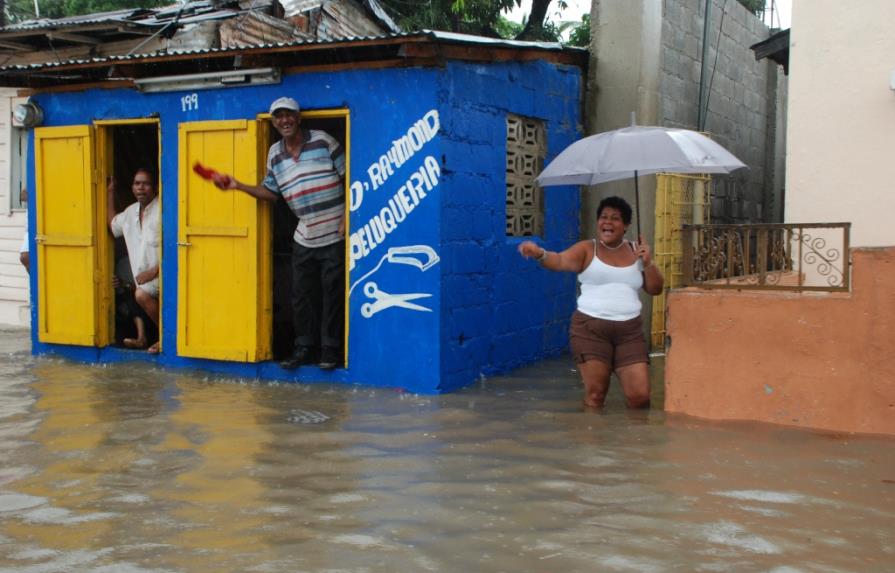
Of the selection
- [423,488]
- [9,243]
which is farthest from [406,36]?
[9,243]

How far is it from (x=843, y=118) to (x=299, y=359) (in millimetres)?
5049

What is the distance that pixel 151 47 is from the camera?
43.0ft

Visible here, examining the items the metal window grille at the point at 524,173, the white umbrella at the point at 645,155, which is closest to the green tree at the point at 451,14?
the metal window grille at the point at 524,173

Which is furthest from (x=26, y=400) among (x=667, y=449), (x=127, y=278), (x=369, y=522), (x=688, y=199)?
(x=688, y=199)

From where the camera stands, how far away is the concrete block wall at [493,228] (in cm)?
807

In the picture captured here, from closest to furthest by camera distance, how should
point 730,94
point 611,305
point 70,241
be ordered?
point 611,305 → point 70,241 → point 730,94

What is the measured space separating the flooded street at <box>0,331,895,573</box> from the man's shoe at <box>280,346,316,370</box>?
0.78 meters

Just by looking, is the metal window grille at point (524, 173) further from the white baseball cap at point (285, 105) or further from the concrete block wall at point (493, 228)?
the white baseball cap at point (285, 105)

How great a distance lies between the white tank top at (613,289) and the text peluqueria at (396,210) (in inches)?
61.0

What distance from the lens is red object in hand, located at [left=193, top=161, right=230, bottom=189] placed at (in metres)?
8.27

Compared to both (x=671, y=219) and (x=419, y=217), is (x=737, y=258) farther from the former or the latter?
(x=671, y=219)

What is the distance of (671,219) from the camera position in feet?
33.0

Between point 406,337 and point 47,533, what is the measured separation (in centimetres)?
390

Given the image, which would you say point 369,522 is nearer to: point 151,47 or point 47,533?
point 47,533
